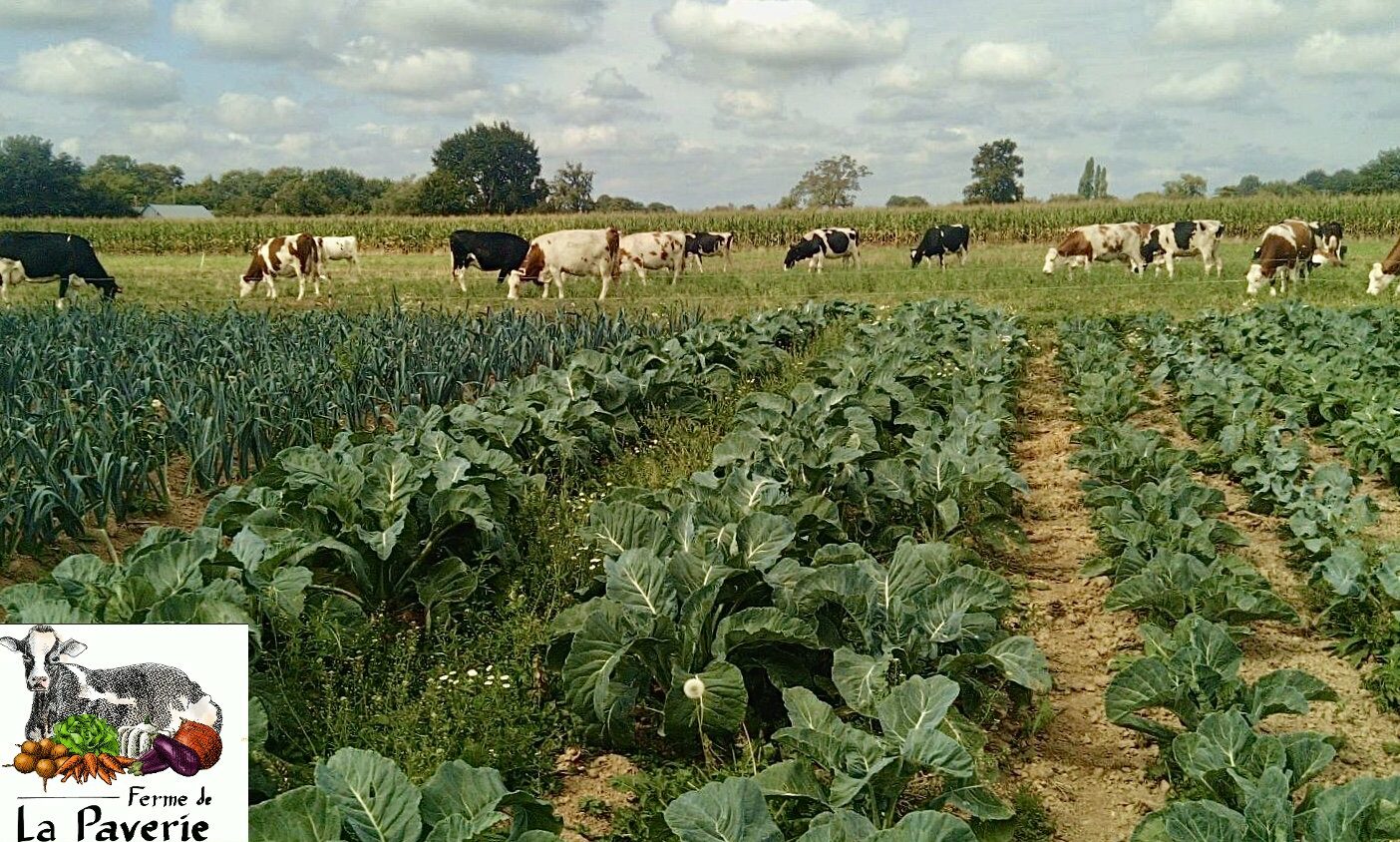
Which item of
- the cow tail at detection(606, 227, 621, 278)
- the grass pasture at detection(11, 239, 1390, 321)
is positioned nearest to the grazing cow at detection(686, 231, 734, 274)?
the grass pasture at detection(11, 239, 1390, 321)

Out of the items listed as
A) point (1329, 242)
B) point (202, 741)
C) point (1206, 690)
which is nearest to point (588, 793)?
point (202, 741)

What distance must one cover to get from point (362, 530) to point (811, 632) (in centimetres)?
175

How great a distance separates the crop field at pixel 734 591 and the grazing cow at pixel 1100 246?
17405 millimetres

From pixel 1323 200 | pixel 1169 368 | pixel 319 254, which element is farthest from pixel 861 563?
pixel 1323 200

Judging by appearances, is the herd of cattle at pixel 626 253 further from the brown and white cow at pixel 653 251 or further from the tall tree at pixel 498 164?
the tall tree at pixel 498 164

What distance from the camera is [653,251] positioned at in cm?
2395

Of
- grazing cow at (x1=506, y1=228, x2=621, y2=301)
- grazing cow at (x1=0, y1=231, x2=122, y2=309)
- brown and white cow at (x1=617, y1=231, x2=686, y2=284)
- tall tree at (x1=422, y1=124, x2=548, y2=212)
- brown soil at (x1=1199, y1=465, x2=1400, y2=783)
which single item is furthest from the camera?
tall tree at (x1=422, y1=124, x2=548, y2=212)

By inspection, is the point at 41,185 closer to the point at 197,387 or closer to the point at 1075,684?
the point at 197,387

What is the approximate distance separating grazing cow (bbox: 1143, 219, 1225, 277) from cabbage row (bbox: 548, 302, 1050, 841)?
20720mm

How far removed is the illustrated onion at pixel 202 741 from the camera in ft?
6.27

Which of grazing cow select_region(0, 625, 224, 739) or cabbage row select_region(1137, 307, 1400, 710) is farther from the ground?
grazing cow select_region(0, 625, 224, 739)

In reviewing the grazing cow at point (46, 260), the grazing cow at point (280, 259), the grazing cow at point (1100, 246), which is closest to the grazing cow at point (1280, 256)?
the grazing cow at point (1100, 246)

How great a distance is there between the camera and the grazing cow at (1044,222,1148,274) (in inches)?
968

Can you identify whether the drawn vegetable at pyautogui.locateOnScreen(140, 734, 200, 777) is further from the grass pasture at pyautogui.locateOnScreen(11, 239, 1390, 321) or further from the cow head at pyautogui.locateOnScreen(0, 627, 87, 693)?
the grass pasture at pyautogui.locateOnScreen(11, 239, 1390, 321)
